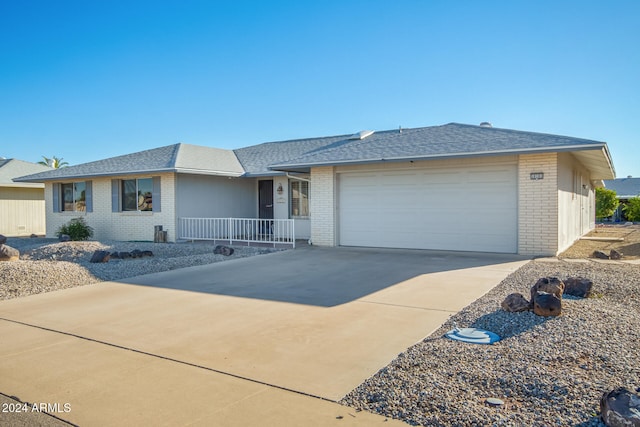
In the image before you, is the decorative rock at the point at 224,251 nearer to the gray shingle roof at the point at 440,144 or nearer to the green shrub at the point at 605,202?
the gray shingle roof at the point at 440,144

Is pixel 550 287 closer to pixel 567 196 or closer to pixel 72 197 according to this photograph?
pixel 567 196

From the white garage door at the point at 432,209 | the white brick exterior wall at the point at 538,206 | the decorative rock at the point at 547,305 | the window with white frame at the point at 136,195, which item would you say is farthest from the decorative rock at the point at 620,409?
the window with white frame at the point at 136,195

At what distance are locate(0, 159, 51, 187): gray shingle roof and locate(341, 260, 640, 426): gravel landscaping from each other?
2394 cm

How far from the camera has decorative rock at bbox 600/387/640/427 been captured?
9.30 ft

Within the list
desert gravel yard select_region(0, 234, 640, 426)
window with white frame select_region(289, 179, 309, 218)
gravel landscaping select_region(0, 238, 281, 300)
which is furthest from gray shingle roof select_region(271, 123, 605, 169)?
desert gravel yard select_region(0, 234, 640, 426)

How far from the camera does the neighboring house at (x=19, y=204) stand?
2389 centimetres

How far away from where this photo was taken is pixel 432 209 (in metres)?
13.5

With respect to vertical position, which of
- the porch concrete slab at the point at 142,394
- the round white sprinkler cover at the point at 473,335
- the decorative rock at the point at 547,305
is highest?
the decorative rock at the point at 547,305

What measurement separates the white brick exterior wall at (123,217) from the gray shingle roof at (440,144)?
15.3 ft

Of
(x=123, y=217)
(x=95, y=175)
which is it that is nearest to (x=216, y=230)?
(x=123, y=217)

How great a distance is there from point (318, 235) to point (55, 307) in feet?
29.8

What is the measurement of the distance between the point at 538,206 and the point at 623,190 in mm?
36324

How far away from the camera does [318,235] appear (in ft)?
50.0

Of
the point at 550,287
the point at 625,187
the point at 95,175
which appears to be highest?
the point at 625,187
